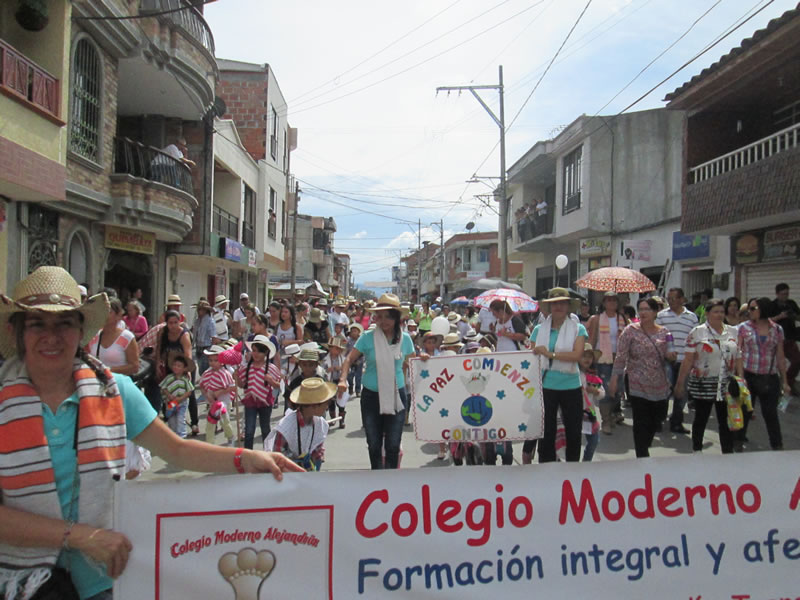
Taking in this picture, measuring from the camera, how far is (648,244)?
18.6 meters

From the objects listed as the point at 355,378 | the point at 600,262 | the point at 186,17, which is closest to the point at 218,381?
the point at 355,378

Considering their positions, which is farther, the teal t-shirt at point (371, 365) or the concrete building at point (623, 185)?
the concrete building at point (623, 185)

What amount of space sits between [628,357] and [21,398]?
18.9 ft

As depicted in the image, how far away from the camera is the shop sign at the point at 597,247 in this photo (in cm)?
2123

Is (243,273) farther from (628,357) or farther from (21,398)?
(21,398)

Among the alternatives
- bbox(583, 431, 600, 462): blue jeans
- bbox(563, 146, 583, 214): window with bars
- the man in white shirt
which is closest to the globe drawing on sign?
bbox(583, 431, 600, 462): blue jeans

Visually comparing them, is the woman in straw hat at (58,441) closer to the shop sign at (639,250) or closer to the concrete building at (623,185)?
the shop sign at (639,250)

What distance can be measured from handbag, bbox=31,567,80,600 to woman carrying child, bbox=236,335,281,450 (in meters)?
4.61

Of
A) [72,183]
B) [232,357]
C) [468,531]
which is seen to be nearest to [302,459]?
[468,531]

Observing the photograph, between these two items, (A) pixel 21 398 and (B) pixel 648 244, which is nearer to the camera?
(A) pixel 21 398

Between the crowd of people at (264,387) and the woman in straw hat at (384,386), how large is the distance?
1cm

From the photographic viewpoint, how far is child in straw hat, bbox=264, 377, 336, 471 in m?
4.90

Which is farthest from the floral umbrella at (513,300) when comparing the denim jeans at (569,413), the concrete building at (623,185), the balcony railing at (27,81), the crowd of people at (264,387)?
the concrete building at (623,185)

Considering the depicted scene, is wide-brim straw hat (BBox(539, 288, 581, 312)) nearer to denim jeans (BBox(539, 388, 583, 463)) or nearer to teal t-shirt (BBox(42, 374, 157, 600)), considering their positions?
denim jeans (BBox(539, 388, 583, 463))
